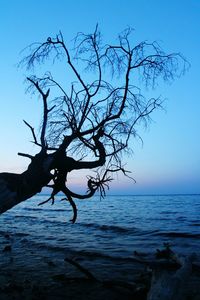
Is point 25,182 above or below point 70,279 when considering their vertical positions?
above

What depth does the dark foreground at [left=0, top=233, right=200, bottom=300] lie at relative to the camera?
841 centimetres

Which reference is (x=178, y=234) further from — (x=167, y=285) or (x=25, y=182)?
(x=25, y=182)

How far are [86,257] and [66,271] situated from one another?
2.90 metres

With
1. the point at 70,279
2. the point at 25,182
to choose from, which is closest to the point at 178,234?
the point at 70,279

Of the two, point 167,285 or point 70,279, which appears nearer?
point 167,285

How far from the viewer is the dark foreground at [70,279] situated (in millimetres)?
8406

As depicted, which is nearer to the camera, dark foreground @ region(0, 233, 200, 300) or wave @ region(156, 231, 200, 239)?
dark foreground @ region(0, 233, 200, 300)

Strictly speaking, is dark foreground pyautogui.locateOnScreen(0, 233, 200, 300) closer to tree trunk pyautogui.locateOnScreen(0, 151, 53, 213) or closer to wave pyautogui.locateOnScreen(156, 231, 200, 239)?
tree trunk pyautogui.locateOnScreen(0, 151, 53, 213)

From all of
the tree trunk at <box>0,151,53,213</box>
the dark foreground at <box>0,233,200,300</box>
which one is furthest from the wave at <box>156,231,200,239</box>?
the tree trunk at <box>0,151,53,213</box>

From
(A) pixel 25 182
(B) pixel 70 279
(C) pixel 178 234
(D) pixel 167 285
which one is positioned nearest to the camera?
(D) pixel 167 285

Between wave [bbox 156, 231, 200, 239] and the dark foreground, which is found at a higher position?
wave [bbox 156, 231, 200, 239]

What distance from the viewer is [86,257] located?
14289 mm

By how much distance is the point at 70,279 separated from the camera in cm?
950

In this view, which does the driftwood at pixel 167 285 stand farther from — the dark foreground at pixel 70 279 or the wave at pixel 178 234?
the wave at pixel 178 234
